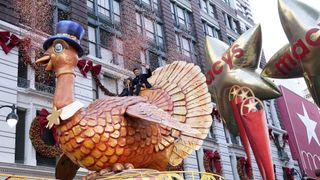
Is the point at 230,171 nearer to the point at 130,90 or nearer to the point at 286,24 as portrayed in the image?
the point at 286,24

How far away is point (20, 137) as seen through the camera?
14.1 metres

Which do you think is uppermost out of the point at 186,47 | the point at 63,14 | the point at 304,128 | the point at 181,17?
the point at 181,17

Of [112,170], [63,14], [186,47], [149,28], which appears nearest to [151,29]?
[149,28]

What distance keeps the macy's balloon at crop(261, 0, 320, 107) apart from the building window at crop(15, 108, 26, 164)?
9084 millimetres

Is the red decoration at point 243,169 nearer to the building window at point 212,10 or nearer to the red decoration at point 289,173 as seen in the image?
the red decoration at point 289,173

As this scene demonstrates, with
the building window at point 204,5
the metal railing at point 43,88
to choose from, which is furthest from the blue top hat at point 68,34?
the building window at point 204,5

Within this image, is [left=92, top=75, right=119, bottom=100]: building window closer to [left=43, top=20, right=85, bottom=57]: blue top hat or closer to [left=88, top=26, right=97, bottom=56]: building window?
[left=88, top=26, right=97, bottom=56]: building window

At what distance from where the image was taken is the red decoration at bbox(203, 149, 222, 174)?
21842 mm

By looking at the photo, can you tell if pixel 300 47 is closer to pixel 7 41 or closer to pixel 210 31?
pixel 7 41

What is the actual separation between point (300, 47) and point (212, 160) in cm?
1456

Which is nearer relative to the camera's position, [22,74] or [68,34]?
[68,34]

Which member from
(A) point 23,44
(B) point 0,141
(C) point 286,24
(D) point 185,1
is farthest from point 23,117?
(D) point 185,1

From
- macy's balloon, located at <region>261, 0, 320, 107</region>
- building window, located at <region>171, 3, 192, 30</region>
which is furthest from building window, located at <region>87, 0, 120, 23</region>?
macy's balloon, located at <region>261, 0, 320, 107</region>

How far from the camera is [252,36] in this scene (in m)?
9.93
